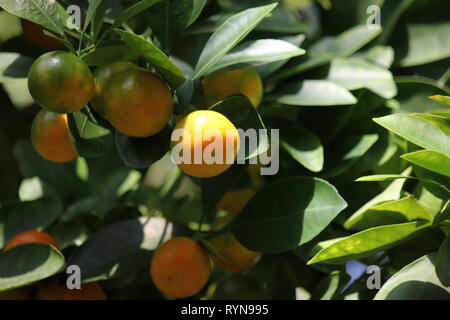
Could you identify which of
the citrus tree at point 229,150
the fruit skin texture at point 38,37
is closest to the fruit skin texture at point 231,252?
the citrus tree at point 229,150

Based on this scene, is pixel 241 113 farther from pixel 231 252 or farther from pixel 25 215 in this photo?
pixel 25 215

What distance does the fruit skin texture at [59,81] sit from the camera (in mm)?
895

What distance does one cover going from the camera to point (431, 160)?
2.99ft

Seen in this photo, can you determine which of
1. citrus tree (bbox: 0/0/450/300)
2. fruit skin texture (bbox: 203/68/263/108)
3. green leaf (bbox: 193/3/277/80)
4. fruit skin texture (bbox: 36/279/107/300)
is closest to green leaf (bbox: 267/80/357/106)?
citrus tree (bbox: 0/0/450/300)

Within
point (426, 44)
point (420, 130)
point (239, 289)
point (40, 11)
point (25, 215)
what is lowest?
point (239, 289)

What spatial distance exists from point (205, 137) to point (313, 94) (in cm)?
35

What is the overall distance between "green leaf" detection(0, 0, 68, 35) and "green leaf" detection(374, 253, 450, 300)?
0.56 meters

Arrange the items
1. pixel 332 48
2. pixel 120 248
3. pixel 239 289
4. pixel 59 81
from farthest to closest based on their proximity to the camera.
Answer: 1. pixel 332 48
2. pixel 239 289
3. pixel 120 248
4. pixel 59 81

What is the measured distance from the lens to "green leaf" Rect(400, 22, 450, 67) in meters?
1.38

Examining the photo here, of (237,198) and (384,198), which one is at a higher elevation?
(384,198)

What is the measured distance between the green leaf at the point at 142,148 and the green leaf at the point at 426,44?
0.59 meters

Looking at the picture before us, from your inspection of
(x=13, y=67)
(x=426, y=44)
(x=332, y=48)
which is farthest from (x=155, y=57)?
(x=426, y=44)

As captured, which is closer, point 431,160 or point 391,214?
point 431,160

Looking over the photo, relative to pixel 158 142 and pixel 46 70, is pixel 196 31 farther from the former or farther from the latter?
pixel 46 70
